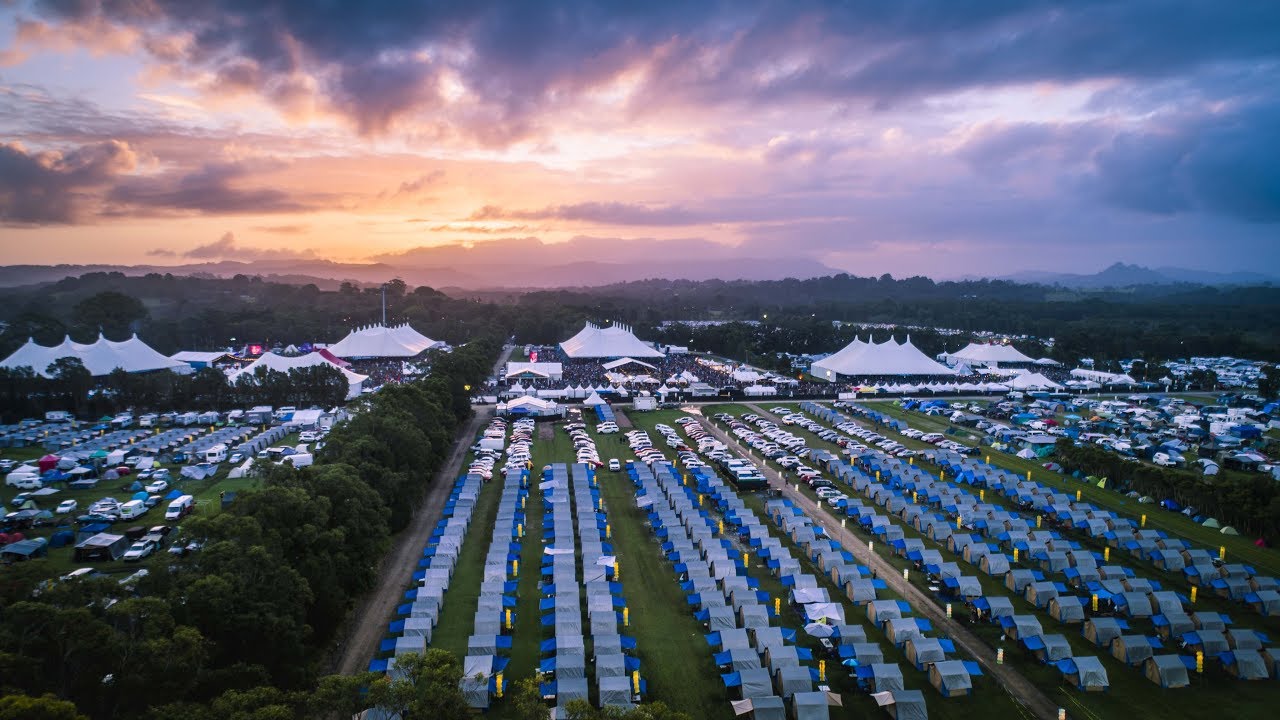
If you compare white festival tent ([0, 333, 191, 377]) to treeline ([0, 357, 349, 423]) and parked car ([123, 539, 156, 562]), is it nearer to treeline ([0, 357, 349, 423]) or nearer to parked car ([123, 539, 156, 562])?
treeline ([0, 357, 349, 423])

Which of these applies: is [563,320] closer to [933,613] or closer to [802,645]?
[933,613]

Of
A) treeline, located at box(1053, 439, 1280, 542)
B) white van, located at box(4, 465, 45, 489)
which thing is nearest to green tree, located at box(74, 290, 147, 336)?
white van, located at box(4, 465, 45, 489)

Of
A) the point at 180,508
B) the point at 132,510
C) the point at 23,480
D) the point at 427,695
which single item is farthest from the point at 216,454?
the point at 427,695

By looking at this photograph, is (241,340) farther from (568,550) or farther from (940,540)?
(940,540)

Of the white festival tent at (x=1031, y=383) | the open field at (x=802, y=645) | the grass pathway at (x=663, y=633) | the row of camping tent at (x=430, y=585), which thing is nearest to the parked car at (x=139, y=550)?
the row of camping tent at (x=430, y=585)

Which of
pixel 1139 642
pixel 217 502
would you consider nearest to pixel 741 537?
pixel 1139 642
